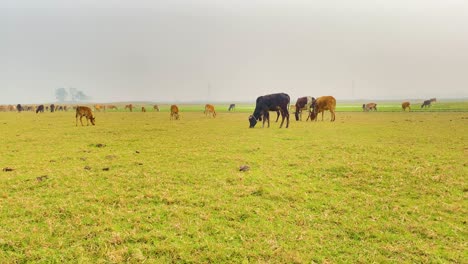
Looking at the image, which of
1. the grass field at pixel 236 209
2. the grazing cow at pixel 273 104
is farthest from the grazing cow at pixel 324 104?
the grass field at pixel 236 209

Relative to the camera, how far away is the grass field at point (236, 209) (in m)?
4.63

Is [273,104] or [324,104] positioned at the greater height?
[324,104]

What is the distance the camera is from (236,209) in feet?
20.6

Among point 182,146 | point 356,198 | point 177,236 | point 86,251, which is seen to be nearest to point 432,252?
point 356,198

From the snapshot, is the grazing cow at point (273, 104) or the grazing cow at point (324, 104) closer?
the grazing cow at point (273, 104)

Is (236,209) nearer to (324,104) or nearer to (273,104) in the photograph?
(273,104)

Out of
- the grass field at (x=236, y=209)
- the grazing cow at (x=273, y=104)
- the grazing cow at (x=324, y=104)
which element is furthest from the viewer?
the grazing cow at (x=324, y=104)

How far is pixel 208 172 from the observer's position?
31.0 feet

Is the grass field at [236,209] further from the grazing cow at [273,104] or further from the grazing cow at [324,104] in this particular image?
the grazing cow at [324,104]

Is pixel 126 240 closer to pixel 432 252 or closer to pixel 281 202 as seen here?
pixel 281 202

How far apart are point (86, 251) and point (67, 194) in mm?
3396

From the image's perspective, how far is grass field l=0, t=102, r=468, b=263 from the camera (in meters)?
4.63

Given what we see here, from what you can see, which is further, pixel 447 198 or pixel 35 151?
pixel 35 151

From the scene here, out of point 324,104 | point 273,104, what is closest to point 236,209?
point 273,104
